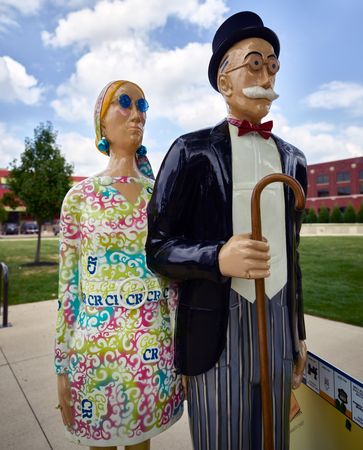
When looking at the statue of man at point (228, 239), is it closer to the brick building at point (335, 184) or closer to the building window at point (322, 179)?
the brick building at point (335, 184)

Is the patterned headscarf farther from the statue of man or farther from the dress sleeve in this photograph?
the statue of man

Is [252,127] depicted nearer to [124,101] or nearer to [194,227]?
[194,227]

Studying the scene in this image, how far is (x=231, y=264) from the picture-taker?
3.41 feet

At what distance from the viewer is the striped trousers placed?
118cm

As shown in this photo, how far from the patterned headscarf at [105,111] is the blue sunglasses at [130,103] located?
52mm

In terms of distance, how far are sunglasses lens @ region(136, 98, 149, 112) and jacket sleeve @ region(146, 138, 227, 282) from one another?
39cm

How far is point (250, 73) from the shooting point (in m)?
1.19

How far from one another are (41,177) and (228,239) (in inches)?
386

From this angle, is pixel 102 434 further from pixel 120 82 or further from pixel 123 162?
pixel 120 82

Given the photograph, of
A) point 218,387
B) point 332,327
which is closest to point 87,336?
point 218,387

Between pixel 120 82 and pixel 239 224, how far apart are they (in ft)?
2.66

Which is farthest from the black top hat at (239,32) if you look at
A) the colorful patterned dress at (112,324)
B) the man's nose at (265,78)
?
the colorful patterned dress at (112,324)

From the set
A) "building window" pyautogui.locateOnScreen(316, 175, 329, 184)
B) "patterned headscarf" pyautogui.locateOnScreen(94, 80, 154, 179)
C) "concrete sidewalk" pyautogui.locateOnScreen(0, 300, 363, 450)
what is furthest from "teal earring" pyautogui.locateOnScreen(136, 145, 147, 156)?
"building window" pyautogui.locateOnScreen(316, 175, 329, 184)

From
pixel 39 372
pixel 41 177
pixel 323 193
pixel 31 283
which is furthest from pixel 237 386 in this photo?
pixel 323 193
